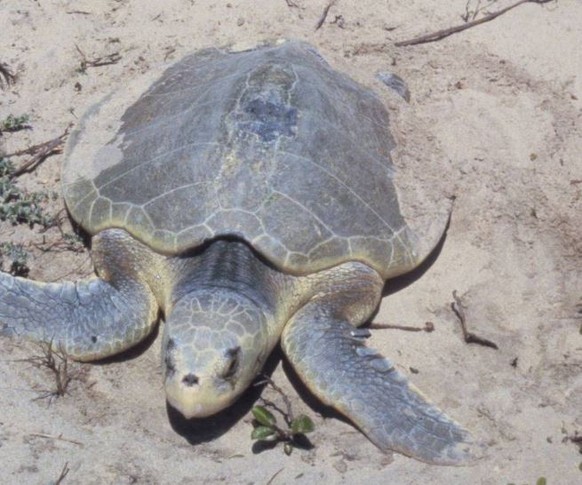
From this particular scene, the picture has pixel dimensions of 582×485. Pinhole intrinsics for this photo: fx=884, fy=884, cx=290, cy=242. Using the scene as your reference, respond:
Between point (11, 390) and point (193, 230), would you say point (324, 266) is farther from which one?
point (11, 390)

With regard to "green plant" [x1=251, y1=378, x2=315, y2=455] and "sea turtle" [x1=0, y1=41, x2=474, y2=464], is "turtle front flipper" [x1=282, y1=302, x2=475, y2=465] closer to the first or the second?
"sea turtle" [x1=0, y1=41, x2=474, y2=464]

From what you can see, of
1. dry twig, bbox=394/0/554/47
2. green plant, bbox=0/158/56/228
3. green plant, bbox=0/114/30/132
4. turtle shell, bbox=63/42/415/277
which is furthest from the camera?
dry twig, bbox=394/0/554/47

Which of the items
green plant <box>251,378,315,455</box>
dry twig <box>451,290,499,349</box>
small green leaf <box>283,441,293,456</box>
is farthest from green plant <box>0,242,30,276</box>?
dry twig <box>451,290,499,349</box>

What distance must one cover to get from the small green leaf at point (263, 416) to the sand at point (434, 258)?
111 mm

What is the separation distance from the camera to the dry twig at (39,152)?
4.06 meters

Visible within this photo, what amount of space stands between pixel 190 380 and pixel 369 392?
0.63m

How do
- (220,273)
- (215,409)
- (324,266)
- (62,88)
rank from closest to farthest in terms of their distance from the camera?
(215,409) < (220,273) < (324,266) < (62,88)

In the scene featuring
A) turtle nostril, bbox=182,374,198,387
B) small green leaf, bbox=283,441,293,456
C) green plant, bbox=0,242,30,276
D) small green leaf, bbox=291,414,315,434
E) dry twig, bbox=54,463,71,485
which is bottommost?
green plant, bbox=0,242,30,276

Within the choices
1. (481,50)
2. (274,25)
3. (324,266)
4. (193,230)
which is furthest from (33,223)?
(481,50)

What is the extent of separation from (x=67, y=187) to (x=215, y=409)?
1304 millimetres

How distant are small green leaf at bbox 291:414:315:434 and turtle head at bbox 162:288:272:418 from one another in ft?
0.75

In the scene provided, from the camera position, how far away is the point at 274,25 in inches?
190

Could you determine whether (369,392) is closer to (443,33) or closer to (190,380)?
(190,380)

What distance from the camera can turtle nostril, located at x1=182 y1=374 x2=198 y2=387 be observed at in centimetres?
282
